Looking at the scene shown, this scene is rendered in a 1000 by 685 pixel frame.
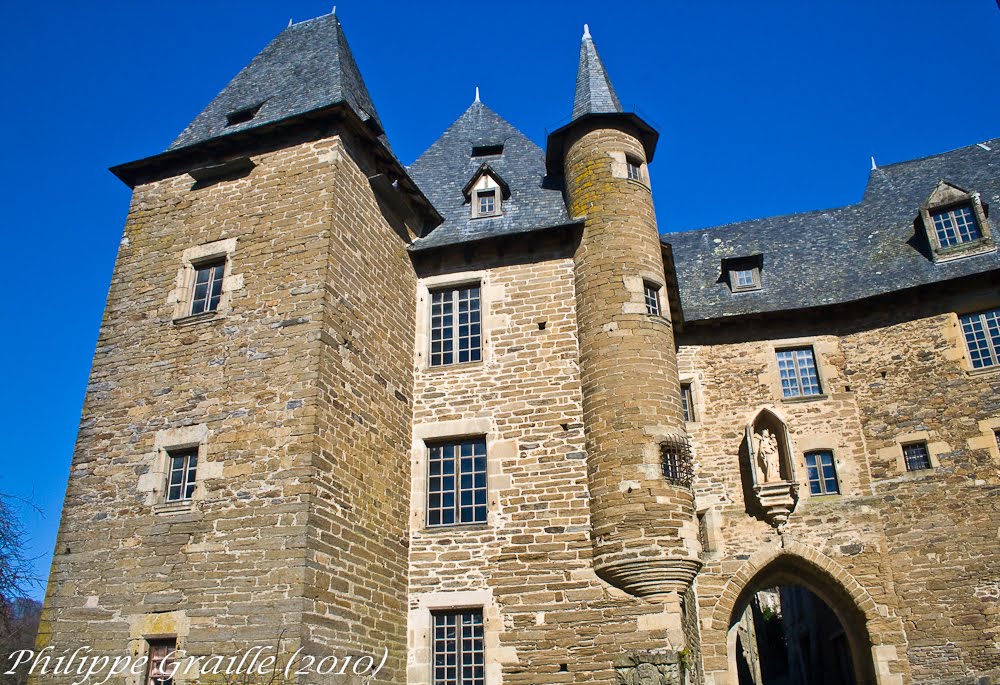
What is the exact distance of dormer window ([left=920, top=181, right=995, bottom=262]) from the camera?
1617cm

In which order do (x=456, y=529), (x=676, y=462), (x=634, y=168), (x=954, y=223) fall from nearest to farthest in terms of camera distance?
1. (x=676, y=462)
2. (x=456, y=529)
3. (x=634, y=168)
4. (x=954, y=223)

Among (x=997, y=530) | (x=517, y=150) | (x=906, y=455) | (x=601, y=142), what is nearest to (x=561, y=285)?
(x=601, y=142)

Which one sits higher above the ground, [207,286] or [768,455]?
[207,286]

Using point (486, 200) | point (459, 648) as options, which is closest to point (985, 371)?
point (486, 200)

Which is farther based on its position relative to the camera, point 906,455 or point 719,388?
point 719,388

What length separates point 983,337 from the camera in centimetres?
1545

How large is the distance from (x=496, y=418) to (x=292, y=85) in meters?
6.74

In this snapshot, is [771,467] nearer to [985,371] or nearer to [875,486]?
[875,486]

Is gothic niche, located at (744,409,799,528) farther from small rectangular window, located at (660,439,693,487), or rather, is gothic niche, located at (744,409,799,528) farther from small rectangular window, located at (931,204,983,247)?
small rectangular window, located at (931,204,983,247)

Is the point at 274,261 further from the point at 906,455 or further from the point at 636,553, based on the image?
the point at 906,455

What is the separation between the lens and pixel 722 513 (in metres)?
16.3

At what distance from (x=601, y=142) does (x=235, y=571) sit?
9.08 metres

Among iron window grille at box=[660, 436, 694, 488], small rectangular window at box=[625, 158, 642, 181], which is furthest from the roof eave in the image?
iron window grille at box=[660, 436, 694, 488]

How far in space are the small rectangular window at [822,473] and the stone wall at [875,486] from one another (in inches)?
6.2
